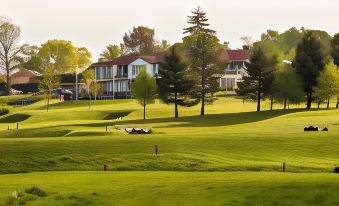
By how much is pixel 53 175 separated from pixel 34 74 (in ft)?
504

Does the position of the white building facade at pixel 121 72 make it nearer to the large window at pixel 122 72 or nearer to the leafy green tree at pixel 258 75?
the large window at pixel 122 72

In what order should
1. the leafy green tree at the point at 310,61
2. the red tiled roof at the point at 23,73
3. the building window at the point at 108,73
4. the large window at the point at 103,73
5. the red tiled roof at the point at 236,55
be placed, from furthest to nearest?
the red tiled roof at the point at 23,73
the large window at the point at 103,73
the building window at the point at 108,73
the red tiled roof at the point at 236,55
the leafy green tree at the point at 310,61

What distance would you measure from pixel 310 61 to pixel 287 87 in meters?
6.60

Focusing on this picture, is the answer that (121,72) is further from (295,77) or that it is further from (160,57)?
(295,77)

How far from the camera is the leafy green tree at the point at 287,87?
88188 millimetres

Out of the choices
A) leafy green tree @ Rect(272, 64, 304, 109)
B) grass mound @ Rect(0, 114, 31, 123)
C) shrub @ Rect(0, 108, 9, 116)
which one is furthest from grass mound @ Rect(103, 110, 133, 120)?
shrub @ Rect(0, 108, 9, 116)

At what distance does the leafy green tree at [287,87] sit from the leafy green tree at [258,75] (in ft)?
4.98

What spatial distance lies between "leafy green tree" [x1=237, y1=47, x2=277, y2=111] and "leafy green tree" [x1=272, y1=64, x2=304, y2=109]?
4.98ft

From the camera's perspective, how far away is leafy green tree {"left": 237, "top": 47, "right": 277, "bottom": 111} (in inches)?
3565

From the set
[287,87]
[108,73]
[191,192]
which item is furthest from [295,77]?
[191,192]

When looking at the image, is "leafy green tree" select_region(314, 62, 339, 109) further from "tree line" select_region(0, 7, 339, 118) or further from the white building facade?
the white building facade

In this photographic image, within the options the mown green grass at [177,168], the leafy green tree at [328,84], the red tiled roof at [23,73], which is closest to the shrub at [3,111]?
the mown green grass at [177,168]

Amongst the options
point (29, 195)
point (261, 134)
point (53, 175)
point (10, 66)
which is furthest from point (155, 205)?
point (10, 66)

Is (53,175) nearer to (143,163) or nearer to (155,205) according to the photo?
(143,163)
